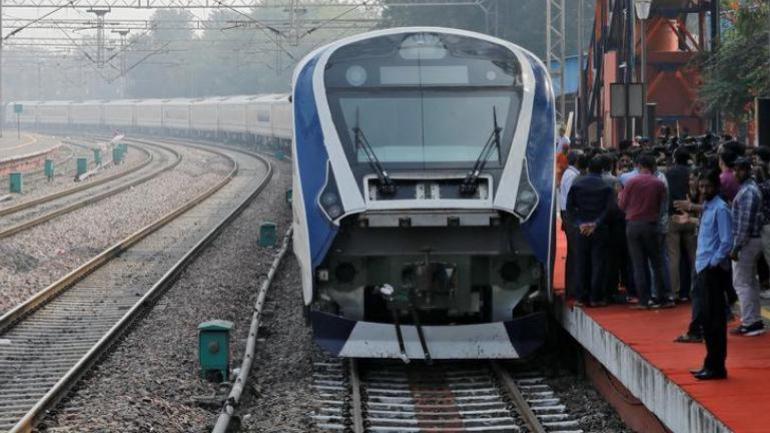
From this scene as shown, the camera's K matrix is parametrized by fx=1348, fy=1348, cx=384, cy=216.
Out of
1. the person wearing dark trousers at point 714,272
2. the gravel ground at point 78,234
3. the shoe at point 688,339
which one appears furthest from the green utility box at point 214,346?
the gravel ground at point 78,234

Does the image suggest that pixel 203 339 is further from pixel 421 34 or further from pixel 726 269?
pixel 726 269

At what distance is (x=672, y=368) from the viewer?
29.1ft

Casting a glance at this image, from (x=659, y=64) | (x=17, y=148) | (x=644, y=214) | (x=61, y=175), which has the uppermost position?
(x=659, y=64)

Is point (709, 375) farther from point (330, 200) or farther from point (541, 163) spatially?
point (330, 200)

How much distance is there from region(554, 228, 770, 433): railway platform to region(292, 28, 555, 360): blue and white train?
801 millimetres

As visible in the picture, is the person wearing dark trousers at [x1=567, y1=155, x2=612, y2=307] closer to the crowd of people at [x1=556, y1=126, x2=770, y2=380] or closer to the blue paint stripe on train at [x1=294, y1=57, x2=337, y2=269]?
the crowd of people at [x1=556, y1=126, x2=770, y2=380]

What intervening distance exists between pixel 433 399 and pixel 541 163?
7.43ft

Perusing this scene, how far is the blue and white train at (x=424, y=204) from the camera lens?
11320 millimetres

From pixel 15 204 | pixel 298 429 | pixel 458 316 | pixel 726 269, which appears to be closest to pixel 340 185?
pixel 458 316

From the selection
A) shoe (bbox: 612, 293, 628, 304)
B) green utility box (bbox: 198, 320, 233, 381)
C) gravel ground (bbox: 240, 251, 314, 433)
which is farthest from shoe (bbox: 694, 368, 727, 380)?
green utility box (bbox: 198, 320, 233, 381)

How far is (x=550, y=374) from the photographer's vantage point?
12047 millimetres

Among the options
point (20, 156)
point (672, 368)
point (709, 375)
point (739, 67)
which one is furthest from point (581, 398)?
point (20, 156)

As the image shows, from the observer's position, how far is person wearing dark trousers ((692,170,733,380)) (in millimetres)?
8461

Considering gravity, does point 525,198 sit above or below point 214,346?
above
